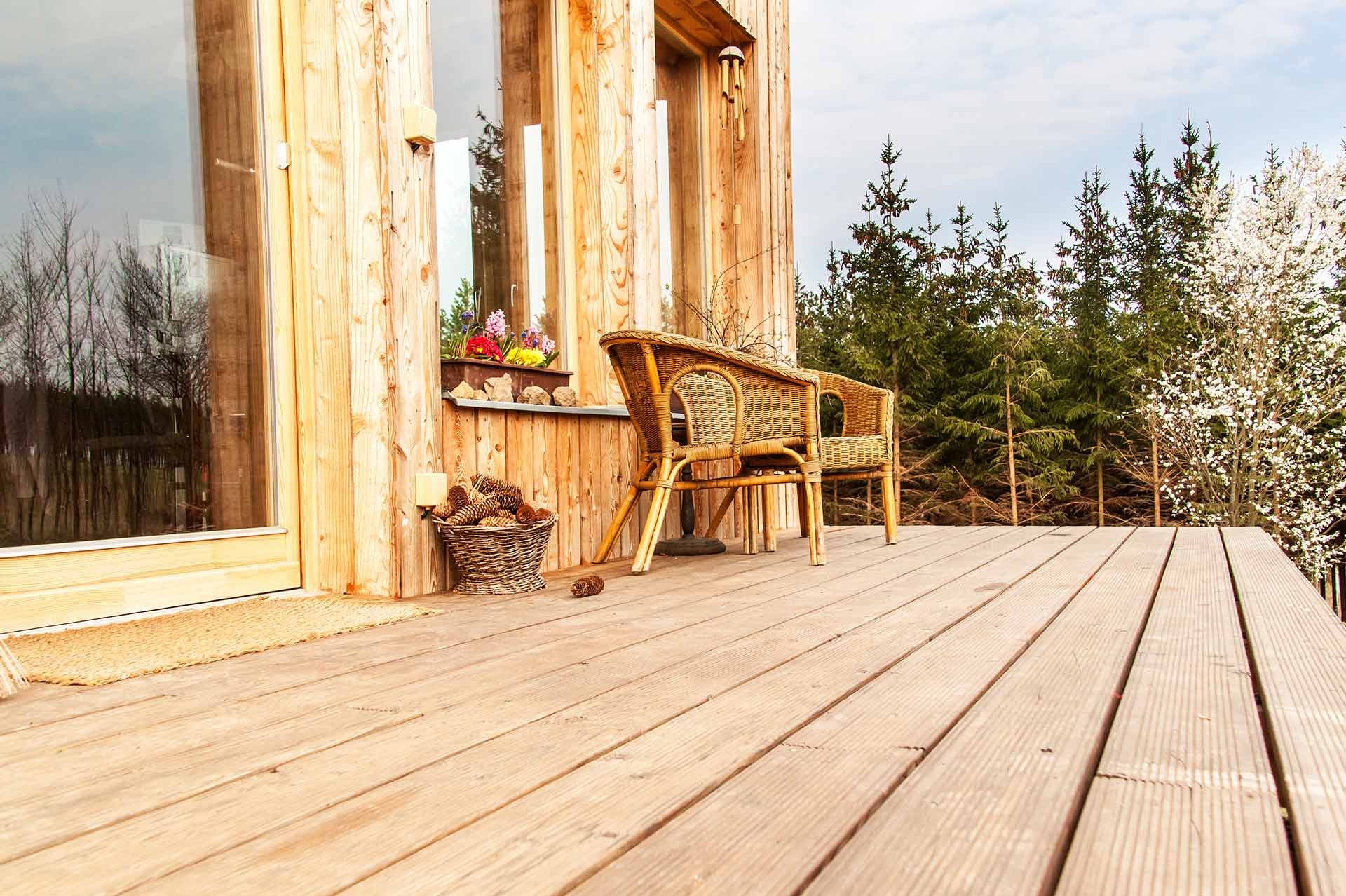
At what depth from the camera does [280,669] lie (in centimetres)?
154

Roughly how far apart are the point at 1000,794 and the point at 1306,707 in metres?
0.53

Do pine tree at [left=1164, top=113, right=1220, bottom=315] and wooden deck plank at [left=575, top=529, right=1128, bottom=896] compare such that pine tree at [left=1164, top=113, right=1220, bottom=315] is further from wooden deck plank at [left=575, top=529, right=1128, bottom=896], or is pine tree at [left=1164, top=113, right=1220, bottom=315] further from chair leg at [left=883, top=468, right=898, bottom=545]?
wooden deck plank at [left=575, top=529, right=1128, bottom=896]

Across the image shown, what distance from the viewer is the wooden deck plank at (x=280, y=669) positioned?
4.00ft

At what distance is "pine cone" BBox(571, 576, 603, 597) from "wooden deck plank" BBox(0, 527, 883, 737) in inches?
1.2

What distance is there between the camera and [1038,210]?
46.5 ft

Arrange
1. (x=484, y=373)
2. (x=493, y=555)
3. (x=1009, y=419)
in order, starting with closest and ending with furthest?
1. (x=493, y=555)
2. (x=484, y=373)
3. (x=1009, y=419)

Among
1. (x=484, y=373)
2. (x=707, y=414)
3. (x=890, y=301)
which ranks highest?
(x=890, y=301)

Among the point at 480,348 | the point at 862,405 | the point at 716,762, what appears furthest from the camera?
the point at 862,405

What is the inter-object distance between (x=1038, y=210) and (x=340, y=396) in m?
13.9

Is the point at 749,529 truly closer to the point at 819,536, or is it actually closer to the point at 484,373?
the point at 819,536

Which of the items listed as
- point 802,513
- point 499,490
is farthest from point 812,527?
point 802,513

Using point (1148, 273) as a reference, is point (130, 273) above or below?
below

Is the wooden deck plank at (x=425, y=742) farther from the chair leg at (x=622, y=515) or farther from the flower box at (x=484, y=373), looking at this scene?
the flower box at (x=484, y=373)

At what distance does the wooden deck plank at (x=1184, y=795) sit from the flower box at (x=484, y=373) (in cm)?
187
